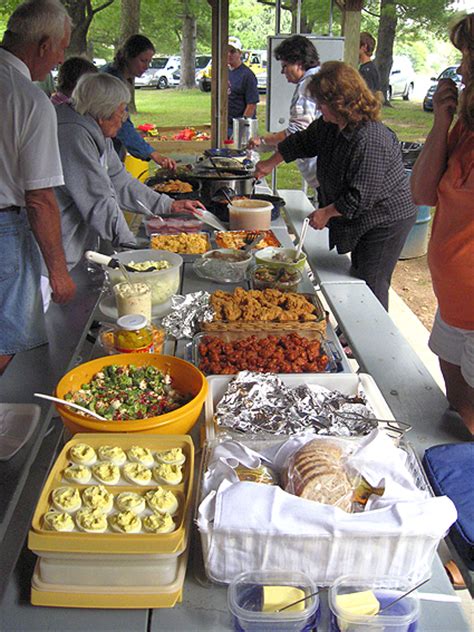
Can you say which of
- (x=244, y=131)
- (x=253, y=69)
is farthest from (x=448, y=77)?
(x=253, y=69)

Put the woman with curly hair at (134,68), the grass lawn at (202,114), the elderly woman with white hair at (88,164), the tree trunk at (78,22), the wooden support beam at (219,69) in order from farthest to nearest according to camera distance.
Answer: the grass lawn at (202,114)
the tree trunk at (78,22)
the wooden support beam at (219,69)
the woman with curly hair at (134,68)
the elderly woman with white hair at (88,164)

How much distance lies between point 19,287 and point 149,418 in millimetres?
1268

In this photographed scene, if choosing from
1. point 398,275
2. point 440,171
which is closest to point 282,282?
point 440,171

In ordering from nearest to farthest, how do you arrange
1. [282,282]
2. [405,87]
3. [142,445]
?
[142,445], [282,282], [405,87]

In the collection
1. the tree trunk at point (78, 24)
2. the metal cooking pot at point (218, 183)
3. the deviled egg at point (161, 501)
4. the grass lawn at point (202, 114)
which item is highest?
the tree trunk at point (78, 24)

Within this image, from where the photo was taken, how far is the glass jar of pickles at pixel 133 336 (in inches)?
58.7

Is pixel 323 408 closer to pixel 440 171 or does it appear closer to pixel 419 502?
pixel 419 502

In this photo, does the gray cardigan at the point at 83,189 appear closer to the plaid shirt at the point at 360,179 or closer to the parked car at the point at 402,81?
the plaid shirt at the point at 360,179

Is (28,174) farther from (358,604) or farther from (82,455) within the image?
(358,604)

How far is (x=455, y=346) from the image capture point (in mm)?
1922

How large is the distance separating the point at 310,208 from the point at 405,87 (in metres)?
17.2

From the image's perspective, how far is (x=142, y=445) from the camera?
1100mm

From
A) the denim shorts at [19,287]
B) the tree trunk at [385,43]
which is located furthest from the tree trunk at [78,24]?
the tree trunk at [385,43]

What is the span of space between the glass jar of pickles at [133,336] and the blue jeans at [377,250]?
157cm
